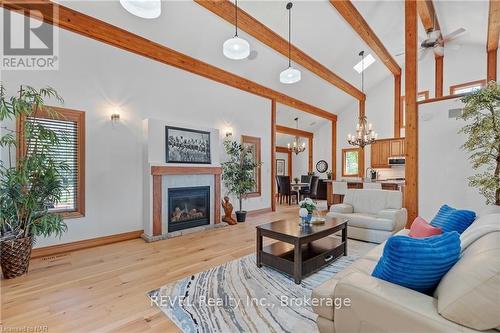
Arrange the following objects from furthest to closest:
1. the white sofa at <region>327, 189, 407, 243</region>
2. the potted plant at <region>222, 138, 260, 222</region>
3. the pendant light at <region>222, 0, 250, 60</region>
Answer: the potted plant at <region>222, 138, 260, 222</region>
the white sofa at <region>327, 189, 407, 243</region>
the pendant light at <region>222, 0, 250, 60</region>

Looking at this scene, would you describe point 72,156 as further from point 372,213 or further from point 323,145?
point 323,145

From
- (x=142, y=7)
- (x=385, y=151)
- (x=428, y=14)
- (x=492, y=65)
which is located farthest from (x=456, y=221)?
(x=492, y=65)

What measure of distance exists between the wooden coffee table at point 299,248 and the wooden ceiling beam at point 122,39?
3.61m

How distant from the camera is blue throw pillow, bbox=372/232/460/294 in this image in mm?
1264

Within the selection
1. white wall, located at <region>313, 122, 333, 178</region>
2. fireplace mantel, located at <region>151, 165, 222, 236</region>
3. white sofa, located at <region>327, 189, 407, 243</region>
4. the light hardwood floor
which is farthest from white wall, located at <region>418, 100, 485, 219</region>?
white wall, located at <region>313, 122, 333, 178</region>

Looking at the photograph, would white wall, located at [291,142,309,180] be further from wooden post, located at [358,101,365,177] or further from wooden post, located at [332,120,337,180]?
wooden post, located at [358,101,365,177]

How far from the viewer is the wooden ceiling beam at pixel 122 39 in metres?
3.31

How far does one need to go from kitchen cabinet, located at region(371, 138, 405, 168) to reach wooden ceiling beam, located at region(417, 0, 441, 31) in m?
3.33

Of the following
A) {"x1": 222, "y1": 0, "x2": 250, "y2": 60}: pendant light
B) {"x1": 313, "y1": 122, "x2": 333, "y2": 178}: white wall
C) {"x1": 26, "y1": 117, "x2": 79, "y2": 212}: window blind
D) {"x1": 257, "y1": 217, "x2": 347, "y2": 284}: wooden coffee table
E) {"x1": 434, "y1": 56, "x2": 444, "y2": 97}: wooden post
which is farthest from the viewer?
{"x1": 313, "y1": 122, "x2": 333, "y2": 178}: white wall

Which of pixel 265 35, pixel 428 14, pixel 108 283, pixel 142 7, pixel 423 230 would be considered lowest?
pixel 108 283

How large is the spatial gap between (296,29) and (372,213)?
12.7 feet

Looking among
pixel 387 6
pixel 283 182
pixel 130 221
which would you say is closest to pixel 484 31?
pixel 387 6

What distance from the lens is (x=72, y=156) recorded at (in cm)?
357

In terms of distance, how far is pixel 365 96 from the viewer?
363 inches
